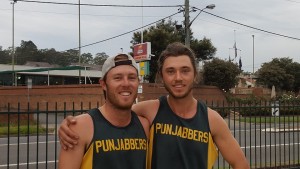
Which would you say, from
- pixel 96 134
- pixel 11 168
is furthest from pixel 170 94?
pixel 11 168

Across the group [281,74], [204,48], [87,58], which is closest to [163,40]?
[204,48]

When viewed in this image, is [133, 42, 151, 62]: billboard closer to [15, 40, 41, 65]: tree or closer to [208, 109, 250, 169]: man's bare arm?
[208, 109, 250, 169]: man's bare arm

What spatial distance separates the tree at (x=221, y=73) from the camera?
114 feet

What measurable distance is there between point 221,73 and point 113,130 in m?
33.6

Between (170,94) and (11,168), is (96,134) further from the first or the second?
(11,168)

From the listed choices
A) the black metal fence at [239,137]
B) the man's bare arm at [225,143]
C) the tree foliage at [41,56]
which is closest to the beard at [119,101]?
the man's bare arm at [225,143]

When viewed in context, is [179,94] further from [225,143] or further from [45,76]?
[45,76]

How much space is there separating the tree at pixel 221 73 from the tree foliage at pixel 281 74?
48.3ft

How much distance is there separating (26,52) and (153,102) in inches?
3705

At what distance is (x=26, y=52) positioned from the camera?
302ft

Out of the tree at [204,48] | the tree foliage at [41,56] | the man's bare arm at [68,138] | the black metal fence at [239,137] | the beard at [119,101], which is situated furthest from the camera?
the tree foliage at [41,56]

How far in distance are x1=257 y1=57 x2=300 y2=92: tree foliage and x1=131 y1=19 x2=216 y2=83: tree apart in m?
11.8

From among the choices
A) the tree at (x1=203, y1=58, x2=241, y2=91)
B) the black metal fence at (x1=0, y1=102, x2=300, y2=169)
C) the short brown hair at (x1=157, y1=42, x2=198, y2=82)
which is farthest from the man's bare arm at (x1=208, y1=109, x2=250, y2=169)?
the tree at (x1=203, y1=58, x2=241, y2=91)

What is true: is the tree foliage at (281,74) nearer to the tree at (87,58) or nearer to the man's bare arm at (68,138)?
the man's bare arm at (68,138)
